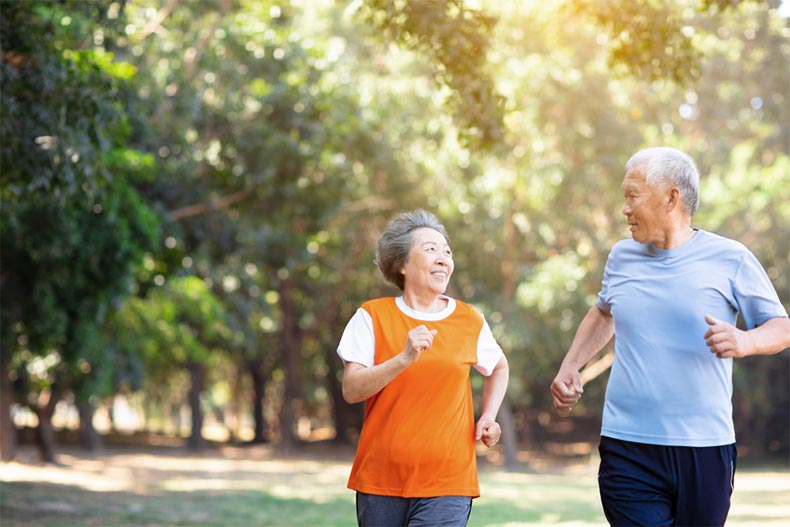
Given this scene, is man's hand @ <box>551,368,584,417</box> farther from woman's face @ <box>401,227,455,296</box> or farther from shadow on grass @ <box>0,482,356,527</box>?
shadow on grass @ <box>0,482,356,527</box>

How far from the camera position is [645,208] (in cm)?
445

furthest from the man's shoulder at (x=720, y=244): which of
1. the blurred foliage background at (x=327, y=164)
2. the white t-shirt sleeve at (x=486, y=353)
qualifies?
the blurred foliage background at (x=327, y=164)

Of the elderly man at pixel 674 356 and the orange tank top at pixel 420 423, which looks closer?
the elderly man at pixel 674 356

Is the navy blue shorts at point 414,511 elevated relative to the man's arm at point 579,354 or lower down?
lower down

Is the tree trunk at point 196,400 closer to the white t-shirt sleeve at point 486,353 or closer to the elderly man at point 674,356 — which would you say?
the white t-shirt sleeve at point 486,353

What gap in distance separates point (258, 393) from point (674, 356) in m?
41.5

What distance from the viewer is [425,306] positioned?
15.2 ft

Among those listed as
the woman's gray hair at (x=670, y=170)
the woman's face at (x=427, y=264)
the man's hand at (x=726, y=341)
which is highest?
the woman's gray hair at (x=670, y=170)

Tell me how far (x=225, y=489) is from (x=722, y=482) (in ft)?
59.4

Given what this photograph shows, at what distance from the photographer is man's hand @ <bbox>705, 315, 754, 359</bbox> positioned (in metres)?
4.05

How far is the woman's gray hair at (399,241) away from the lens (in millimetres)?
4715

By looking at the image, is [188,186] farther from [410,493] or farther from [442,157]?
[410,493]

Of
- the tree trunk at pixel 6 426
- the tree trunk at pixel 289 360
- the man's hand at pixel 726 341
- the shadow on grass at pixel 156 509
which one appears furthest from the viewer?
the tree trunk at pixel 289 360

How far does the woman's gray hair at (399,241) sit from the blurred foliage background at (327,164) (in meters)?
4.56
